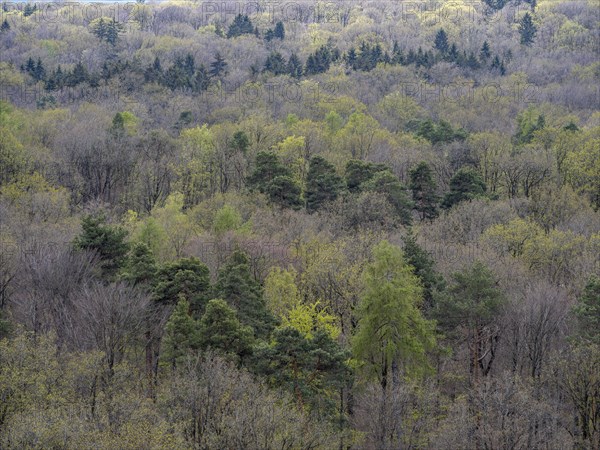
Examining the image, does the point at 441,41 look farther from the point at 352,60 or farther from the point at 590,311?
the point at 590,311

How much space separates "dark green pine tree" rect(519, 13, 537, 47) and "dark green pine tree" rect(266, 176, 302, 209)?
3577 inches

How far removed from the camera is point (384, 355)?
106 ft

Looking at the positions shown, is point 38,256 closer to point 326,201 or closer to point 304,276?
point 304,276

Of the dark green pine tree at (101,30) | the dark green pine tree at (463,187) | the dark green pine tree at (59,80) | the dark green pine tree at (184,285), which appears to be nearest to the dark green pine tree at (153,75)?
the dark green pine tree at (59,80)

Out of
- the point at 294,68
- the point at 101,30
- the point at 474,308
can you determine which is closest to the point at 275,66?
the point at 294,68

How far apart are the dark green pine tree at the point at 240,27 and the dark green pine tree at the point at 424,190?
268 feet

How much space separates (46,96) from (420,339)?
218 ft

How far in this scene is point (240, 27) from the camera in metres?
130

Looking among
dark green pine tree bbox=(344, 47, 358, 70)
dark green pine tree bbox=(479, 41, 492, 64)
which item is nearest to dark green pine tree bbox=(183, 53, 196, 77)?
dark green pine tree bbox=(344, 47, 358, 70)

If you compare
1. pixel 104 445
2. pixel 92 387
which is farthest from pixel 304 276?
pixel 104 445

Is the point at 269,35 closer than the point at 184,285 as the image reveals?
No

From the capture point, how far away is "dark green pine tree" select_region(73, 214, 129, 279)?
3834 centimetres

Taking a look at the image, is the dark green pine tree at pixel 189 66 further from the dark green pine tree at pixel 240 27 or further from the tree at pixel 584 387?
the tree at pixel 584 387

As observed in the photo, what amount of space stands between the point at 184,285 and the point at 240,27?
10315 centimetres
